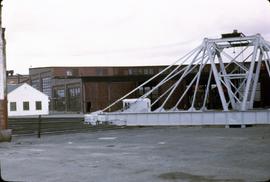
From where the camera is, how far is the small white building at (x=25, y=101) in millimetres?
65562

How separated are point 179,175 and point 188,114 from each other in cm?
2691

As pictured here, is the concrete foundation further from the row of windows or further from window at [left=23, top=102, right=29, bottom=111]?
window at [left=23, top=102, right=29, bottom=111]

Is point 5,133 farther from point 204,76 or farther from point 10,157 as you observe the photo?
point 204,76

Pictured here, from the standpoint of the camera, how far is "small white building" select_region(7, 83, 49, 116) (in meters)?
65.6

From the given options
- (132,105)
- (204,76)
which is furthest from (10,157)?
(204,76)

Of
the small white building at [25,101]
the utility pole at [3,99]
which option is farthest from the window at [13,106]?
the utility pole at [3,99]

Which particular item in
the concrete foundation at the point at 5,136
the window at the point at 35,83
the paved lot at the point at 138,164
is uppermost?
the window at the point at 35,83

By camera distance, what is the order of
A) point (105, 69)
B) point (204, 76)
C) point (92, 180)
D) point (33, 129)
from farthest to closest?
point (105, 69), point (204, 76), point (33, 129), point (92, 180)

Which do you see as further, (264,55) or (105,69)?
(105,69)

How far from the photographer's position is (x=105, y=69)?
75688 mm

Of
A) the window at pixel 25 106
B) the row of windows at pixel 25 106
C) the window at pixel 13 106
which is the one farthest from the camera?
the window at pixel 25 106

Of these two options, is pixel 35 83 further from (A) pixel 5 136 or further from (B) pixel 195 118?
(A) pixel 5 136

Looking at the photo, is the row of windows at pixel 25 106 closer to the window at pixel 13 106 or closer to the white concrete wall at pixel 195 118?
the window at pixel 13 106

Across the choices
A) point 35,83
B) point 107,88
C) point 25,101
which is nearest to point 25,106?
point 25,101
